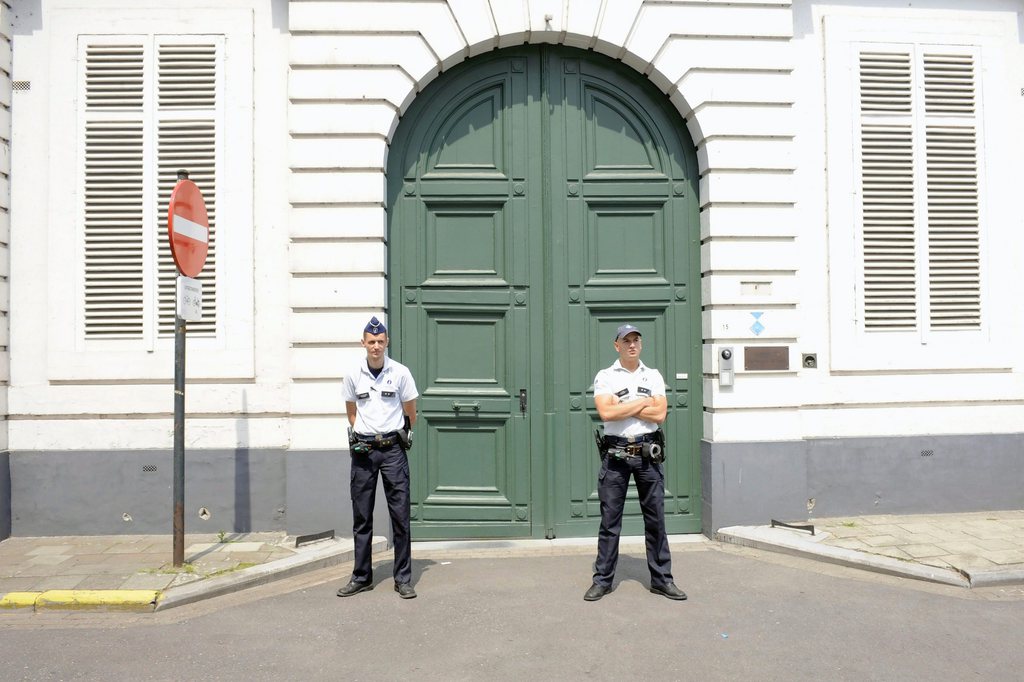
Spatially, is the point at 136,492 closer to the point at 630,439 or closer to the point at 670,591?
the point at 630,439

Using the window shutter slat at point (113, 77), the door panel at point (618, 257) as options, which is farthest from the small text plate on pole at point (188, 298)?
the door panel at point (618, 257)

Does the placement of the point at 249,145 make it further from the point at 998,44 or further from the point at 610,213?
the point at 998,44

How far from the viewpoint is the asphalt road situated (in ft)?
13.6

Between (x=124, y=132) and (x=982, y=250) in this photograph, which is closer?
(x=124, y=132)

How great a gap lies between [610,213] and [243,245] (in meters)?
3.58

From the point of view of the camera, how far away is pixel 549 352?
23.7ft

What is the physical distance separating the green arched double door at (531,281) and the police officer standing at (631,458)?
1824 mm

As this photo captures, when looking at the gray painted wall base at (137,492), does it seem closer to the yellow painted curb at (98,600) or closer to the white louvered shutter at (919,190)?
the yellow painted curb at (98,600)

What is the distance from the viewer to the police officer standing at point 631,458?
5.27 m

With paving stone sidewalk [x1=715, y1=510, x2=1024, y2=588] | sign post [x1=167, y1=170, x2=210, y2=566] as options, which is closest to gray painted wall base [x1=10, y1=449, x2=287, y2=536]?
sign post [x1=167, y1=170, x2=210, y2=566]

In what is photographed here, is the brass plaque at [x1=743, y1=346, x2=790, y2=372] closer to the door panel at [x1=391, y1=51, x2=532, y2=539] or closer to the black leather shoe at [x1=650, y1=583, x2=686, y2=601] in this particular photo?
the door panel at [x1=391, y1=51, x2=532, y2=539]

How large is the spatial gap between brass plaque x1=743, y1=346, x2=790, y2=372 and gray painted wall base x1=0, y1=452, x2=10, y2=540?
700 centimetres

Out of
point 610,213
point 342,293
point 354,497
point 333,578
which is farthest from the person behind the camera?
point 610,213

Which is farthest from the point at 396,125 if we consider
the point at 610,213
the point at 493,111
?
the point at 610,213
